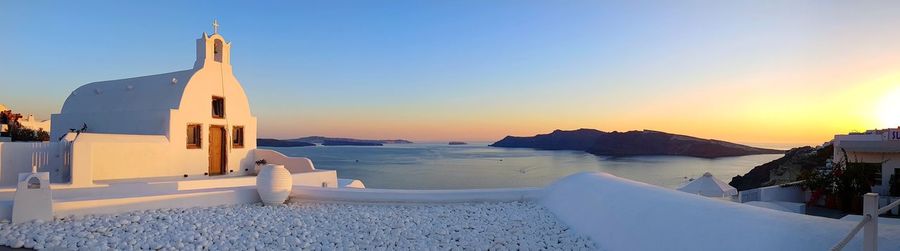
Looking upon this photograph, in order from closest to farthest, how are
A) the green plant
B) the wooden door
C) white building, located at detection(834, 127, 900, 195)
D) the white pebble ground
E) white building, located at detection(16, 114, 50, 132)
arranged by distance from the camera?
the white pebble ground
the green plant
white building, located at detection(834, 127, 900, 195)
the wooden door
white building, located at detection(16, 114, 50, 132)

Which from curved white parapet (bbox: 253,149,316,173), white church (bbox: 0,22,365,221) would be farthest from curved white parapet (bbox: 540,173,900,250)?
curved white parapet (bbox: 253,149,316,173)

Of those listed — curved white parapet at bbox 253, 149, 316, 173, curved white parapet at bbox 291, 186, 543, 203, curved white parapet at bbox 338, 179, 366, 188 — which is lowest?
curved white parapet at bbox 338, 179, 366, 188

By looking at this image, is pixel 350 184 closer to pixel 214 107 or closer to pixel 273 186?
pixel 214 107

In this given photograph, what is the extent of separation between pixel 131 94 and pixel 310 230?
1025 centimetres

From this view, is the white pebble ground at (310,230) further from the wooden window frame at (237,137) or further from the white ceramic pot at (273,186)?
the wooden window frame at (237,137)

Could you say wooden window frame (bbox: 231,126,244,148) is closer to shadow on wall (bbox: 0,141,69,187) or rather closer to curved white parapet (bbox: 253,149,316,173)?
A: curved white parapet (bbox: 253,149,316,173)

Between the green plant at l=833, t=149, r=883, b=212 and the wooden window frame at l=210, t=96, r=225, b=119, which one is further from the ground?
the wooden window frame at l=210, t=96, r=225, b=119

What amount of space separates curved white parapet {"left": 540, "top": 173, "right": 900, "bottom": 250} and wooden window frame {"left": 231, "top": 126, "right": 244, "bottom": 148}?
10331mm

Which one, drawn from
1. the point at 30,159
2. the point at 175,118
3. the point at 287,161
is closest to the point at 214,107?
the point at 175,118

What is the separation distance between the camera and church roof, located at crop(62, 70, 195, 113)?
1301cm

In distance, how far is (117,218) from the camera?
687 cm

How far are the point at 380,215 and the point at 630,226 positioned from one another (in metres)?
3.46

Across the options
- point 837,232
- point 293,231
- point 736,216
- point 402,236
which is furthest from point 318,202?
point 837,232

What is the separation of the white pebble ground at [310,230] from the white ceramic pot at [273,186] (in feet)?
1.26
